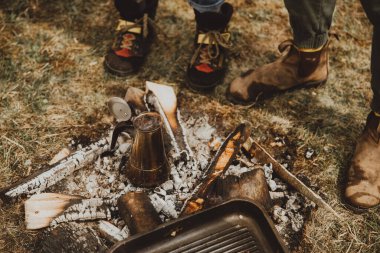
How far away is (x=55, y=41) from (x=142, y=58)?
0.86 meters

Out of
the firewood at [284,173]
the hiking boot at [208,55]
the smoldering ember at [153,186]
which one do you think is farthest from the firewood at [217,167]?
the hiking boot at [208,55]

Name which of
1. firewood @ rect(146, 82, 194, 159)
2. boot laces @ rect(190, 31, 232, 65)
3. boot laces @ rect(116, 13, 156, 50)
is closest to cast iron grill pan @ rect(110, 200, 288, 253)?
firewood @ rect(146, 82, 194, 159)

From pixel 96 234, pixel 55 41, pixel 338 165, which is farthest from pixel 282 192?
pixel 55 41

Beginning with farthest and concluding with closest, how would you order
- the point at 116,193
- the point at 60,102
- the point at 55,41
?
1. the point at 55,41
2. the point at 60,102
3. the point at 116,193

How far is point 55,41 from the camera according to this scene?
3467 millimetres

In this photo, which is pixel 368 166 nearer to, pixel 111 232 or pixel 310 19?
pixel 310 19

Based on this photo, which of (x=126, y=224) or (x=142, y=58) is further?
(x=142, y=58)

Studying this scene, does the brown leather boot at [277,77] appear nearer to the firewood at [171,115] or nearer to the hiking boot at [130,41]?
the firewood at [171,115]

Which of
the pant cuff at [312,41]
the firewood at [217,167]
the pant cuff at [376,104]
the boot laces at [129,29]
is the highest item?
the pant cuff at [312,41]

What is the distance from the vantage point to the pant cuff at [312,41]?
102 inches

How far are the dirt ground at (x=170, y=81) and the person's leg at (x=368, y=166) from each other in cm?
10

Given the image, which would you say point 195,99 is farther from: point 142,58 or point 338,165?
point 338,165

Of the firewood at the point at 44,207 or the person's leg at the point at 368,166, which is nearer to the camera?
the firewood at the point at 44,207

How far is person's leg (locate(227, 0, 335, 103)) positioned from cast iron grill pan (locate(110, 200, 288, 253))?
1.14 meters
